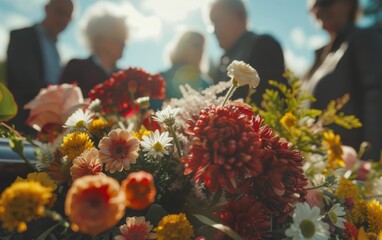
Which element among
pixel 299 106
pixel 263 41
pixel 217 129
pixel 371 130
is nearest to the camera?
pixel 217 129

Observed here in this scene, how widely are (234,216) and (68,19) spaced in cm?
247

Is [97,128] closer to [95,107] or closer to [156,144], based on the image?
[95,107]

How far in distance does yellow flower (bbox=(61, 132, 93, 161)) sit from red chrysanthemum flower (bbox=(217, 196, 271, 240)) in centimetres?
24

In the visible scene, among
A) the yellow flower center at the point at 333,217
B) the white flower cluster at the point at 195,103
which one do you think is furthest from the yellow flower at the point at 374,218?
the white flower cluster at the point at 195,103

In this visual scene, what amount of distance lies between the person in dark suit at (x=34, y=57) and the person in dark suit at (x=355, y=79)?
1.68 metres

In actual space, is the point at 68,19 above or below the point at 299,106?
below

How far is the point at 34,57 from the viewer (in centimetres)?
234

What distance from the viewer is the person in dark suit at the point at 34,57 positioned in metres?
2.18

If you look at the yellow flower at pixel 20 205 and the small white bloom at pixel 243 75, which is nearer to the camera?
the yellow flower at pixel 20 205

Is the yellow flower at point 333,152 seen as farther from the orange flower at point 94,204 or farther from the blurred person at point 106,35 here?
the blurred person at point 106,35

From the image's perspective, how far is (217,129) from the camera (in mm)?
464

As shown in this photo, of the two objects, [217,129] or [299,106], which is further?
[299,106]

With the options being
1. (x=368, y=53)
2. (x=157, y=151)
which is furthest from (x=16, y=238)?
(x=368, y=53)

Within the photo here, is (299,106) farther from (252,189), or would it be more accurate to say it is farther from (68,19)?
(68,19)
